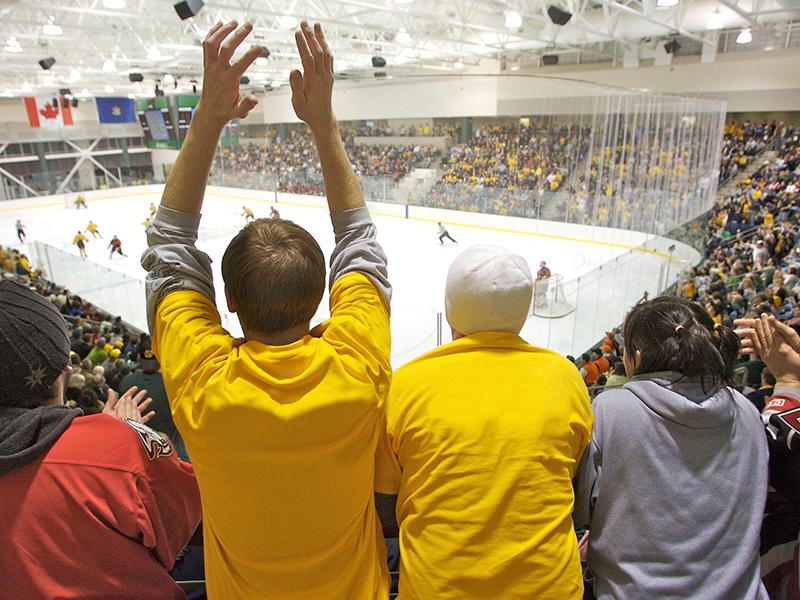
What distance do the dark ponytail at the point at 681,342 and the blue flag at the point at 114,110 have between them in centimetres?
3221

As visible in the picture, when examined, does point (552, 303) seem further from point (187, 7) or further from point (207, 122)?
point (187, 7)

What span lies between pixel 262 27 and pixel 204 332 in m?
17.4

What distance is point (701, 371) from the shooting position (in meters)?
1.34

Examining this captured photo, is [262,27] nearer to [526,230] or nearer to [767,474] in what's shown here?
[526,230]

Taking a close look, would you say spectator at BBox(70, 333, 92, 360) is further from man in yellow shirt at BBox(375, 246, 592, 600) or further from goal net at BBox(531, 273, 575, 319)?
man in yellow shirt at BBox(375, 246, 592, 600)

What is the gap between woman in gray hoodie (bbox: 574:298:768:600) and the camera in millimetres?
1250

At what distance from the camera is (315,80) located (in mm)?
1276

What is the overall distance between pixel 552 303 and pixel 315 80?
287 inches

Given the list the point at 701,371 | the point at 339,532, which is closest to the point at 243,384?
the point at 339,532

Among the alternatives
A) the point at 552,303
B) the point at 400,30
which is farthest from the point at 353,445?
the point at 400,30

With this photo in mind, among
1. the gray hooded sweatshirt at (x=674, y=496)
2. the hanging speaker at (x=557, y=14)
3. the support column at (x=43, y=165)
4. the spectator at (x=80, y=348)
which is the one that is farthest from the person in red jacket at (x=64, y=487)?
the support column at (x=43, y=165)

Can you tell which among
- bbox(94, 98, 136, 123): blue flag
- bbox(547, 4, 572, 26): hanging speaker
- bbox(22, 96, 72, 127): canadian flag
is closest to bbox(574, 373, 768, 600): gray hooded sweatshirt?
bbox(547, 4, 572, 26): hanging speaker

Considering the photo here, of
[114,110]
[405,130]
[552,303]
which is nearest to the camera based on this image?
[552,303]

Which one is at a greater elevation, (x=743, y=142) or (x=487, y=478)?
(x=743, y=142)
